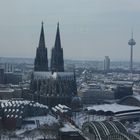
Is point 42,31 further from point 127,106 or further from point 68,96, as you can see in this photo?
point 127,106

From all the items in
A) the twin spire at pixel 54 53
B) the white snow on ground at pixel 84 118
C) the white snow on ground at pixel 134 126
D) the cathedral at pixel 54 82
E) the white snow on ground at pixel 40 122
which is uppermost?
the twin spire at pixel 54 53

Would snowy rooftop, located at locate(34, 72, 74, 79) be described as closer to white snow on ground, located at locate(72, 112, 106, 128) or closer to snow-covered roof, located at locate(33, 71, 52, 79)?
snow-covered roof, located at locate(33, 71, 52, 79)

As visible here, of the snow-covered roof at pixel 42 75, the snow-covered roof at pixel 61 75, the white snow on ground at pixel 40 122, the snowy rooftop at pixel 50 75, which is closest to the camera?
the white snow on ground at pixel 40 122

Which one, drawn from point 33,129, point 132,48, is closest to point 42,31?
point 33,129

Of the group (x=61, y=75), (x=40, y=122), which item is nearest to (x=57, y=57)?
(x=61, y=75)

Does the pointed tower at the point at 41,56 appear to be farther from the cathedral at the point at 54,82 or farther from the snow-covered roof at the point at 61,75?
the snow-covered roof at the point at 61,75

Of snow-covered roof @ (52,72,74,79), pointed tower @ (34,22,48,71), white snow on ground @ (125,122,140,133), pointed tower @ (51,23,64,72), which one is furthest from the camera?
pointed tower @ (34,22,48,71)

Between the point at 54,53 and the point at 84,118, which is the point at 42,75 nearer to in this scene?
the point at 54,53

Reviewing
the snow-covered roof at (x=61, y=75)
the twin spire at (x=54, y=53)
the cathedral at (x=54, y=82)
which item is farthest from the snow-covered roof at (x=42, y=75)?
the twin spire at (x=54, y=53)

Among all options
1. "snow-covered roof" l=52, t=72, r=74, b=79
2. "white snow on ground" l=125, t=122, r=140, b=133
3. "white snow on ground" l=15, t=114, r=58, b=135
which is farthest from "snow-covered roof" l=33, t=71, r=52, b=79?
"white snow on ground" l=125, t=122, r=140, b=133
